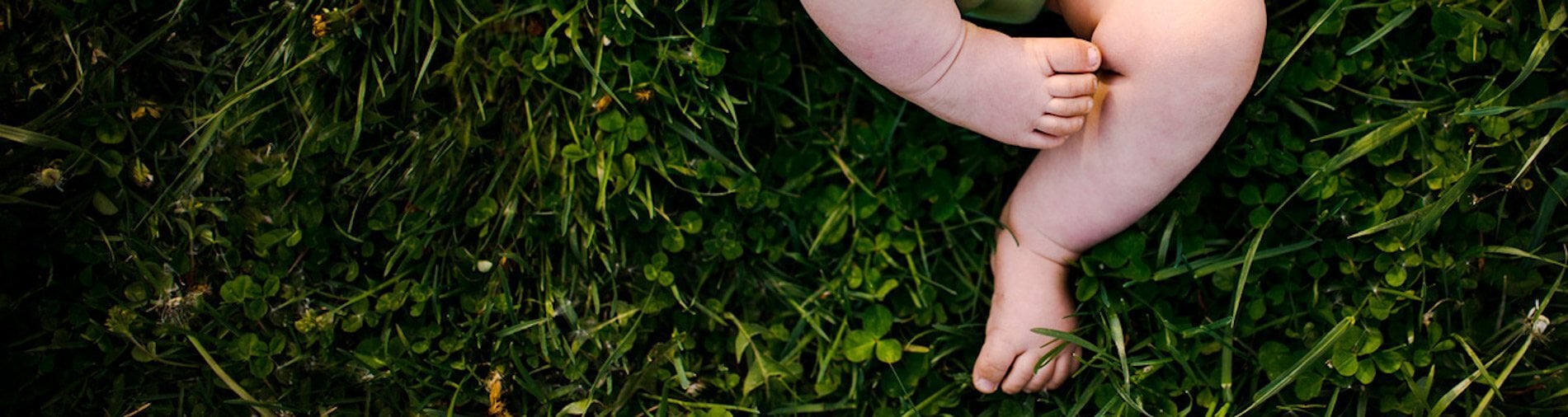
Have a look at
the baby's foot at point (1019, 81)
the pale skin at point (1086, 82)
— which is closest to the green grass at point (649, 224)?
the pale skin at point (1086, 82)

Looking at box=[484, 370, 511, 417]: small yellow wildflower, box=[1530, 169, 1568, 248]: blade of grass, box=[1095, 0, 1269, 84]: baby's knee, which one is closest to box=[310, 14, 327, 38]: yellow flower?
box=[484, 370, 511, 417]: small yellow wildflower

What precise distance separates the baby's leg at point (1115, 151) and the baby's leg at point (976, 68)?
0.19 feet

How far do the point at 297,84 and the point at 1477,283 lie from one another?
2038 millimetres

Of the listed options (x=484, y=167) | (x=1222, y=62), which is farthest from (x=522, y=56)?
(x=1222, y=62)

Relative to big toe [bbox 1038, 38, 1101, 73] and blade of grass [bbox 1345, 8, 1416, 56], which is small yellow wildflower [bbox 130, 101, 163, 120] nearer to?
big toe [bbox 1038, 38, 1101, 73]

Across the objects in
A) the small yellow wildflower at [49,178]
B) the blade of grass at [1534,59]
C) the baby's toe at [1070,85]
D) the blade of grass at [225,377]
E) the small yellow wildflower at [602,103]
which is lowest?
the blade of grass at [225,377]

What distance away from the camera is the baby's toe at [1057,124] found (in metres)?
1.63

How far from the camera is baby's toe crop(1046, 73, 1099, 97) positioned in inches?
63.3

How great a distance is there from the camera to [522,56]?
1.88 m

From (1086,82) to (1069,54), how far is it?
0.05 meters

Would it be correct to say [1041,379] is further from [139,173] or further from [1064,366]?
[139,173]

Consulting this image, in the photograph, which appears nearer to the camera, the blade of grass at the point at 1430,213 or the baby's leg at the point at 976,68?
the baby's leg at the point at 976,68

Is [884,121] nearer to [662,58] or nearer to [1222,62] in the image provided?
[662,58]

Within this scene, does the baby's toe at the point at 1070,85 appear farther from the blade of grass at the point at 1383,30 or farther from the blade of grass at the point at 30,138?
the blade of grass at the point at 30,138
